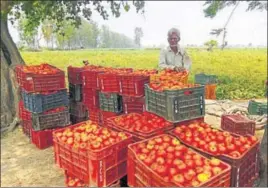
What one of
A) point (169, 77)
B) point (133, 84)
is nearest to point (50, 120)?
point (133, 84)

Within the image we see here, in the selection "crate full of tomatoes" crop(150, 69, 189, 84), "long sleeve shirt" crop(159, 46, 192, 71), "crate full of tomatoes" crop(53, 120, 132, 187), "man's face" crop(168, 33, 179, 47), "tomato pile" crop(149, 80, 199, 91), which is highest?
"man's face" crop(168, 33, 179, 47)

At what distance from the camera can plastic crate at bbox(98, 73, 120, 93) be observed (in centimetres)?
589

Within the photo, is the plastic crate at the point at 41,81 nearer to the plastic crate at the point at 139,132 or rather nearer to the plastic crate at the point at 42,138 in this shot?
the plastic crate at the point at 42,138

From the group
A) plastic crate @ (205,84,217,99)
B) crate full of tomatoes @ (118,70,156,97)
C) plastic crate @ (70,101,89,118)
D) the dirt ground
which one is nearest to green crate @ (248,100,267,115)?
the dirt ground

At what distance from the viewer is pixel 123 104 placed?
5.79m

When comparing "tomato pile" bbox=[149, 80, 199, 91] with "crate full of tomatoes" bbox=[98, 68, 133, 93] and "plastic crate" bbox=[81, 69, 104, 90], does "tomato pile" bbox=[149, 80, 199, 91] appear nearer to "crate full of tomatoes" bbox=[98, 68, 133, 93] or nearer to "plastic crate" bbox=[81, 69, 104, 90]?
"crate full of tomatoes" bbox=[98, 68, 133, 93]

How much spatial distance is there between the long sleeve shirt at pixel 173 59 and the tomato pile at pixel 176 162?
346 centimetres

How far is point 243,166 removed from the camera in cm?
324

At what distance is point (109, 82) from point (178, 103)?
6.86 feet

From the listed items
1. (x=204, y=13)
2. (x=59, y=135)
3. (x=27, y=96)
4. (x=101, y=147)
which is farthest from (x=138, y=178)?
(x=204, y=13)

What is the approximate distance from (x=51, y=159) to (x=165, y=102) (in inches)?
107

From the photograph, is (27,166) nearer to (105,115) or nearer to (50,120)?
(50,120)

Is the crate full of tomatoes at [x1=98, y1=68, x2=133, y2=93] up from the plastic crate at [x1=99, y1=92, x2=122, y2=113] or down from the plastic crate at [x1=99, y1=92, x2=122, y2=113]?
up

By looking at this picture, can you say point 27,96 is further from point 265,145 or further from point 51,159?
point 265,145
